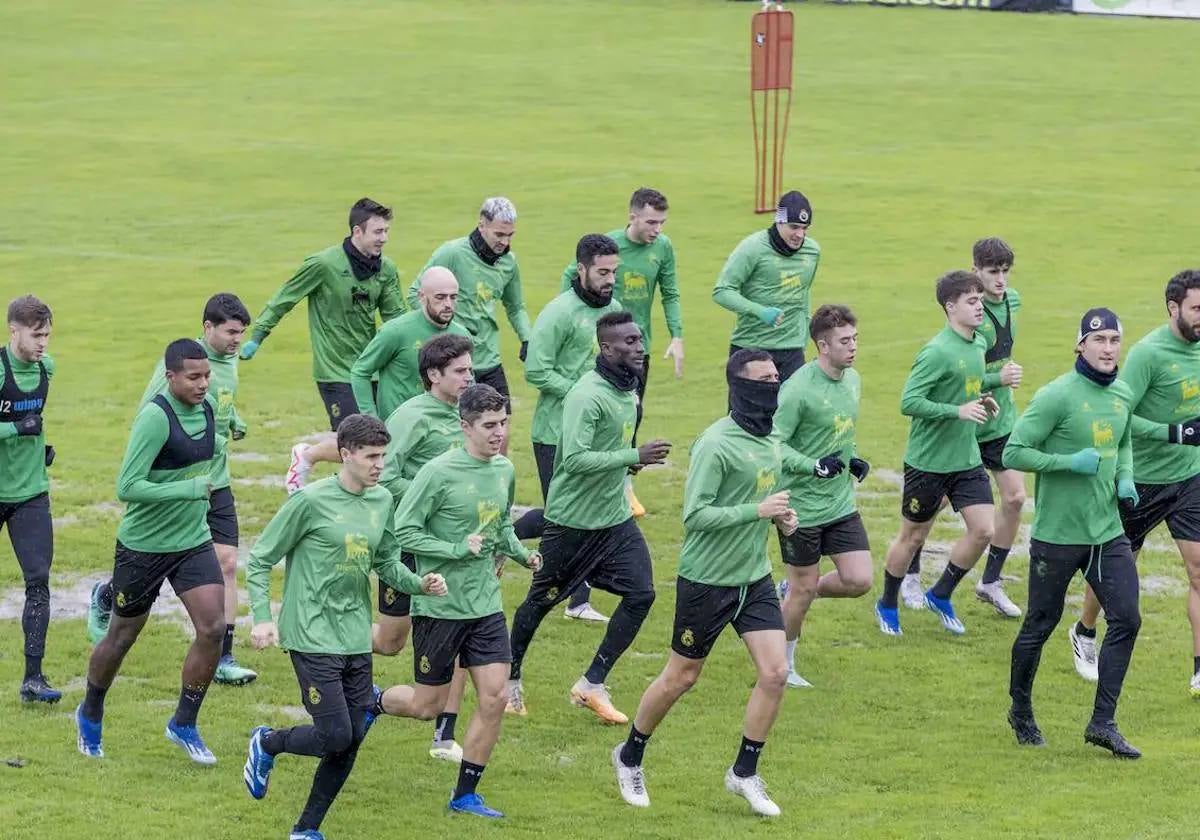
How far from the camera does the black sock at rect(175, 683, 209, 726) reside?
10820 mm

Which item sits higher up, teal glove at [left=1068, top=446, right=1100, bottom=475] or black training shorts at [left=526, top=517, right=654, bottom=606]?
teal glove at [left=1068, top=446, right=1100, bottom=475]

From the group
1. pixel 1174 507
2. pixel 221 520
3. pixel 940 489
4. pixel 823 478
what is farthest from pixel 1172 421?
pixel 221 520

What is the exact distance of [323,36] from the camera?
50.6 metres

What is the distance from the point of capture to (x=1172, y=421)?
39.3 ft

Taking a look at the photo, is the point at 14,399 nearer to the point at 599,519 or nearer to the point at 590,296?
the point at 599,519

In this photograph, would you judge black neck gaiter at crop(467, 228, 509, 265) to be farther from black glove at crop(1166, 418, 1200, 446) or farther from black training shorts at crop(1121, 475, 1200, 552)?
black glove at crop(1166, 418, 1200, 446)

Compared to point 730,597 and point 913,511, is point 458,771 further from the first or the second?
point 913,511

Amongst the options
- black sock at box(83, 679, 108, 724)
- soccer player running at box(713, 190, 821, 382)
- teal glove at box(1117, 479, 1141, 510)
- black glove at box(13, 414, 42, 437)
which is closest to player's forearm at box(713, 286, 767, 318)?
soccer player running at box(713, 190, 821, 382)

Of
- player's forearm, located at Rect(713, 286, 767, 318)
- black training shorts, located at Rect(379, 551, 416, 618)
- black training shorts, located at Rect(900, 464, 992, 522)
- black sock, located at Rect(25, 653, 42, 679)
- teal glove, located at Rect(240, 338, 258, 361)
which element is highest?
player's forearm, located at Rect(713, 286, 767, 318)

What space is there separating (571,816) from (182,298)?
17.7m

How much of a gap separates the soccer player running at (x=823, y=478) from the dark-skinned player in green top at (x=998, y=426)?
5.28 ft

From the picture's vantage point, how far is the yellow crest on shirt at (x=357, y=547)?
959cm

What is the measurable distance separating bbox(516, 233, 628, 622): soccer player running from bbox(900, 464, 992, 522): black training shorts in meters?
2.42

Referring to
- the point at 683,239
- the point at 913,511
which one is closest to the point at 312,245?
the point at 683,239
